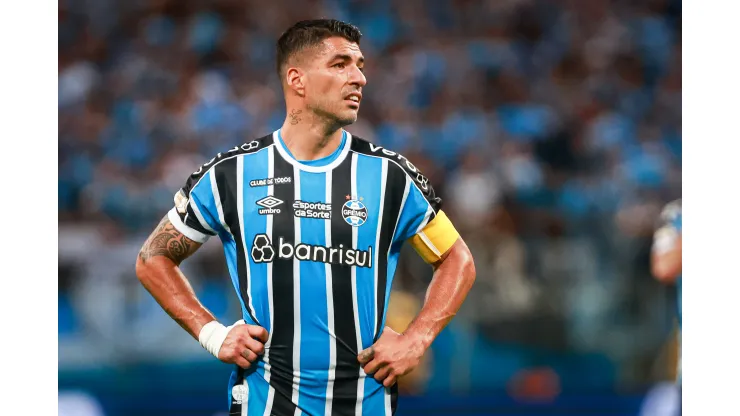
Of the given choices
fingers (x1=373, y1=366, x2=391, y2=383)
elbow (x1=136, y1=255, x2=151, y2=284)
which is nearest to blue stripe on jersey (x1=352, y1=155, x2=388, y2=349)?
fingers (x1=373, y1=366, x2=391, y2=383)

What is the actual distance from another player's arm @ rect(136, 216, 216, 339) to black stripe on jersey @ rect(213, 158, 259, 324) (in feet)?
0.52

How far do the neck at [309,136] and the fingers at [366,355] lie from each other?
2.27 ft

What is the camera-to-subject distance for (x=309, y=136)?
9.57ft

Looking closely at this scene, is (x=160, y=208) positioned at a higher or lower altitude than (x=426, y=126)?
lower

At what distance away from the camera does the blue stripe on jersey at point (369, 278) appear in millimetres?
2803

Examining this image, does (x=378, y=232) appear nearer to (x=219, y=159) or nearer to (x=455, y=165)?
(x=219, y=159)

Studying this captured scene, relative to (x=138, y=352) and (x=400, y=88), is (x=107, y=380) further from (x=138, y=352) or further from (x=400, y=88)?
(x=400, y=88)

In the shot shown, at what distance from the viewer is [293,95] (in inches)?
116

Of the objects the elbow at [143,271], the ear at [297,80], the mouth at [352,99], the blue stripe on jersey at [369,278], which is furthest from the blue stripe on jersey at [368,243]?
the elbow at [143,271]

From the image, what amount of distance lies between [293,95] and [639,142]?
470cm

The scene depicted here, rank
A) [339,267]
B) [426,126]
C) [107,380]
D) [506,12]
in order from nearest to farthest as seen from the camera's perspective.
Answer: [339,267], [107,380], [426,126], [506,12]

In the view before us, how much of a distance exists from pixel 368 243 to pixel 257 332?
477 mm

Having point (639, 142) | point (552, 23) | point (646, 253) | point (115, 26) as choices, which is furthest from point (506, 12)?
point (115, 26)

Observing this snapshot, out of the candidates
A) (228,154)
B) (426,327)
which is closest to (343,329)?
(426,327)
